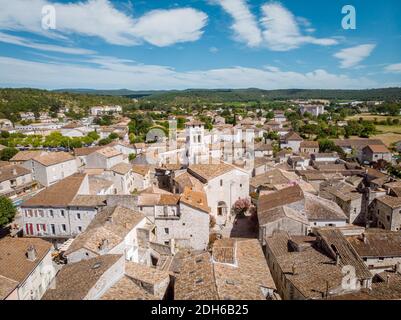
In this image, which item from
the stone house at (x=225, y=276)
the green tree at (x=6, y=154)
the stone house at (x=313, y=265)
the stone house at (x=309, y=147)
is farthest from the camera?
the stone house at (x=309, y=147)

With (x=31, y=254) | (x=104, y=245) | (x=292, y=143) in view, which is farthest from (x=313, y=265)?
(x=292, y=143)

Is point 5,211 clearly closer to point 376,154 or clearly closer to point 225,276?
point 225,276

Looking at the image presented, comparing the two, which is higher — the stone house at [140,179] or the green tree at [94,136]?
the green tree at [94,136]

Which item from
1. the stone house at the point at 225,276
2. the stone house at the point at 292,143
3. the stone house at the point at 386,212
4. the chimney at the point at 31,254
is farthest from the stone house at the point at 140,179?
the stone house at the point at 292,143

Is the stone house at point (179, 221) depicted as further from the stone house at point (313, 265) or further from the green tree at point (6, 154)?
the green tree at point (6, 154)

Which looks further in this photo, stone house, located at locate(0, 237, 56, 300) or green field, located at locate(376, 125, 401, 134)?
green field, located at locate(376, 125, 401, 134)

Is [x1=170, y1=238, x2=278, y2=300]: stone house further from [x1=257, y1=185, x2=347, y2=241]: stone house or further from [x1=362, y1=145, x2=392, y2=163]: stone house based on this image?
[x1=362, y1=145, x2=392, y2=163]: stone house

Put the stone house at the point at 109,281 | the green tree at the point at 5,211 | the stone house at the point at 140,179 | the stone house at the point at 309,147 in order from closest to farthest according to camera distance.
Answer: the stone house at the point at 109,281, the green tree at the point at 5,211, the stone house at the point at 140,179, the stone house at the point at 309,147

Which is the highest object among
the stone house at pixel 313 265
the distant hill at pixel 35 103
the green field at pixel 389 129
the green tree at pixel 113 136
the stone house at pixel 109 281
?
the distant hill at pixel 35 103

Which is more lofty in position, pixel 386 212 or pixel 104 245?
pixel 104 245

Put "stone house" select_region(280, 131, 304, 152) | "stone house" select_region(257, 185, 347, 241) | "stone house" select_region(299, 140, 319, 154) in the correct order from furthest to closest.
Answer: "stone house" select_region(280, 131, 304, 152), "stone house" select_region(299, 140, 319, 154), "stone house" select_region(257, 185, 347, 241)

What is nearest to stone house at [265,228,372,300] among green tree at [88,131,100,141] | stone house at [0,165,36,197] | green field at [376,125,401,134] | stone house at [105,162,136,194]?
stone house at [105,162,136,194]
